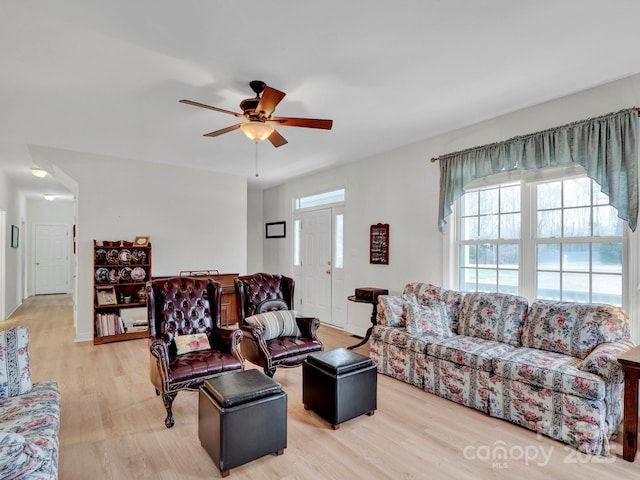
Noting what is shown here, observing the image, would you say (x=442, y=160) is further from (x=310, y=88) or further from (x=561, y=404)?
(x=561, y=404)

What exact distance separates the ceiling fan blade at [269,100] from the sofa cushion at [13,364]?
2205 mm

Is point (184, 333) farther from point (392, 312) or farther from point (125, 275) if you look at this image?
point (125, 275)

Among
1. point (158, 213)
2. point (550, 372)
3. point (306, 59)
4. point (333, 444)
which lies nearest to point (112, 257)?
point (158, 213)

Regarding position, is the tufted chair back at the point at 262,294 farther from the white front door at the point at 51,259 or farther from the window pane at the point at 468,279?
the white front door at the point at 51,259

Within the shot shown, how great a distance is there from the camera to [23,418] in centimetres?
183

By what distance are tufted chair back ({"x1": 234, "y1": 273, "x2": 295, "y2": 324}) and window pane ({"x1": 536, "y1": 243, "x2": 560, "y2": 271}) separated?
8.17 feet

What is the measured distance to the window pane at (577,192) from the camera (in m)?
3.09

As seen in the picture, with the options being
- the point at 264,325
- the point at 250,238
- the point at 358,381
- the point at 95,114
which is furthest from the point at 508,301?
the point at 250,238

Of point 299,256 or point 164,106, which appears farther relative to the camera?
point 299,256

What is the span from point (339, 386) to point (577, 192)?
2.68 m

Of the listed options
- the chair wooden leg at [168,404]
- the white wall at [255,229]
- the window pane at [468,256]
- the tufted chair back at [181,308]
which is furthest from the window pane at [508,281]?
the white wall at [255,229]

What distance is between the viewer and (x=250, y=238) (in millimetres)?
7734

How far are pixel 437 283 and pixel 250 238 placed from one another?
466cm

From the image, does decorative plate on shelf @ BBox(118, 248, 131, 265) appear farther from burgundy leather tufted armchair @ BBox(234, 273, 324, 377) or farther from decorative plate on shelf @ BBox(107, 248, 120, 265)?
burgundy leather tufted armchair @ BBox(234, 273, 324, 377)
